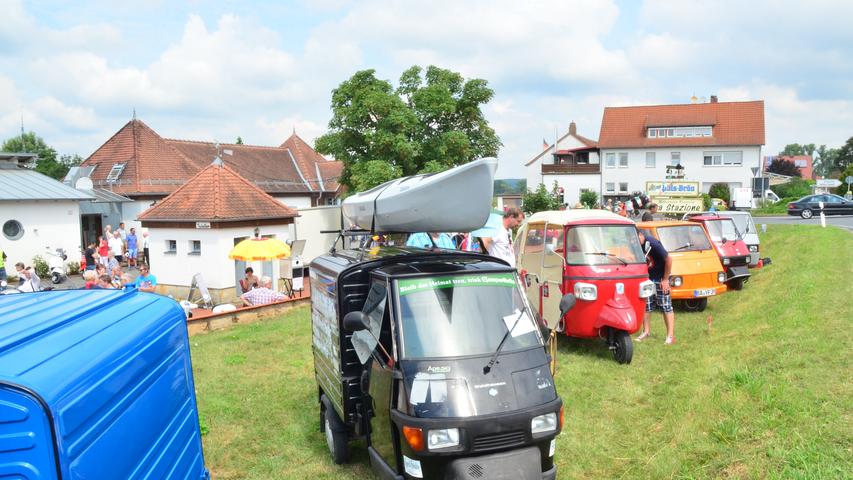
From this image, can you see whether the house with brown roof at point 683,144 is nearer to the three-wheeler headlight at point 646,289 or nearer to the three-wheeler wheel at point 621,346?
the three-wheeler headlight at point 646,289

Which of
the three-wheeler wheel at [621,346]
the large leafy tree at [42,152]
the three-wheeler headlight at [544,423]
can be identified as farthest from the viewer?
the large leafy tree at [42,152]

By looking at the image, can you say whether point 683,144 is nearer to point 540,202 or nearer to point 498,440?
point 540,202

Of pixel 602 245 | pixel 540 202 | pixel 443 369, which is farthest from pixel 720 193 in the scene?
pixel 443 369

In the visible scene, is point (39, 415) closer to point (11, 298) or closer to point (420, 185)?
point (11, 298)

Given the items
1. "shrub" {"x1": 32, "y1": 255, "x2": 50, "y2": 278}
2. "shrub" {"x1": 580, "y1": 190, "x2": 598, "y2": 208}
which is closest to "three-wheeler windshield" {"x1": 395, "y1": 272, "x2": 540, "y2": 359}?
"shrub" {"x1": 32, "y1": 255, "x2": 50, "y2": 278}

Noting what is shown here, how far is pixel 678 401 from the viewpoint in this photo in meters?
7.11

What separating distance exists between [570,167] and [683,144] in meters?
9.97

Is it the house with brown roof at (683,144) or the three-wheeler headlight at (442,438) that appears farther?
the house with brown roof at (683,144)

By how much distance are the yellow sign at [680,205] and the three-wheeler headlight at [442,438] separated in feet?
55.8

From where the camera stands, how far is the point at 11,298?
457 centimetres

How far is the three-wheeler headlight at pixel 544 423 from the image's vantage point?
466 cm

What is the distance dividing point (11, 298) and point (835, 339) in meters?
8.69

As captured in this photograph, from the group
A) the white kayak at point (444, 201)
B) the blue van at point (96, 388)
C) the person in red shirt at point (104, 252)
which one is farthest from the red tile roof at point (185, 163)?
the blue van at point (96, 388)

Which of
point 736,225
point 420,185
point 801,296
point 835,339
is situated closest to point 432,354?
point 420,185
